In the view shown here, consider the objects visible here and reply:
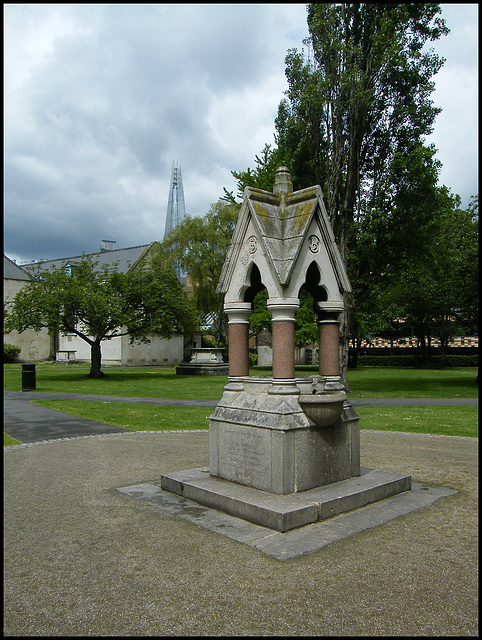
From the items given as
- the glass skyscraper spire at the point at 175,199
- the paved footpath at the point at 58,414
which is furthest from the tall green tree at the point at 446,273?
the glass skyscraper spire at the point at 175,199

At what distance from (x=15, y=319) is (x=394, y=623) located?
29312 mm

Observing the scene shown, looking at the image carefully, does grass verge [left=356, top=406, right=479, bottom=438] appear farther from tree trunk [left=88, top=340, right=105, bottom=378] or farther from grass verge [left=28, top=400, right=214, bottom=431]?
tree trunk [left=88, top=340, right=105, bottom=378]

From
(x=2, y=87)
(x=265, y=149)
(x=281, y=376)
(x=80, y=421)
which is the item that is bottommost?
(x=80, y=421)

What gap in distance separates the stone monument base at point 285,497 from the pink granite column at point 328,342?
148 cm

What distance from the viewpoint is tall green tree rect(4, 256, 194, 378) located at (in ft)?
98.1

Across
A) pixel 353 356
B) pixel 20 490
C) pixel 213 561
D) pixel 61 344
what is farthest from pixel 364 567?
pixel 61 344

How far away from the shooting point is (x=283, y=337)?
6.59m

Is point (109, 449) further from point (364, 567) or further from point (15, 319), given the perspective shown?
point (15, 319)

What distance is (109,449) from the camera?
31.9 ft

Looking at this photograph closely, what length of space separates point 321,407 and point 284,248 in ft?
6.85

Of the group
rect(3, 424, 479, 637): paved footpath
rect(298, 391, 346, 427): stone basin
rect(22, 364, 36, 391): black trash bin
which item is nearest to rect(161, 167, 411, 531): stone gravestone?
rect(298, 391, 346, 427): stone basin

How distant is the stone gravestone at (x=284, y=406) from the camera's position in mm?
6039

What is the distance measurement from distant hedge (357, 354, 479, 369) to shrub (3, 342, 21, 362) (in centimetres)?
3526

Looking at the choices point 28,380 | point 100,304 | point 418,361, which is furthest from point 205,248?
point 418,361
